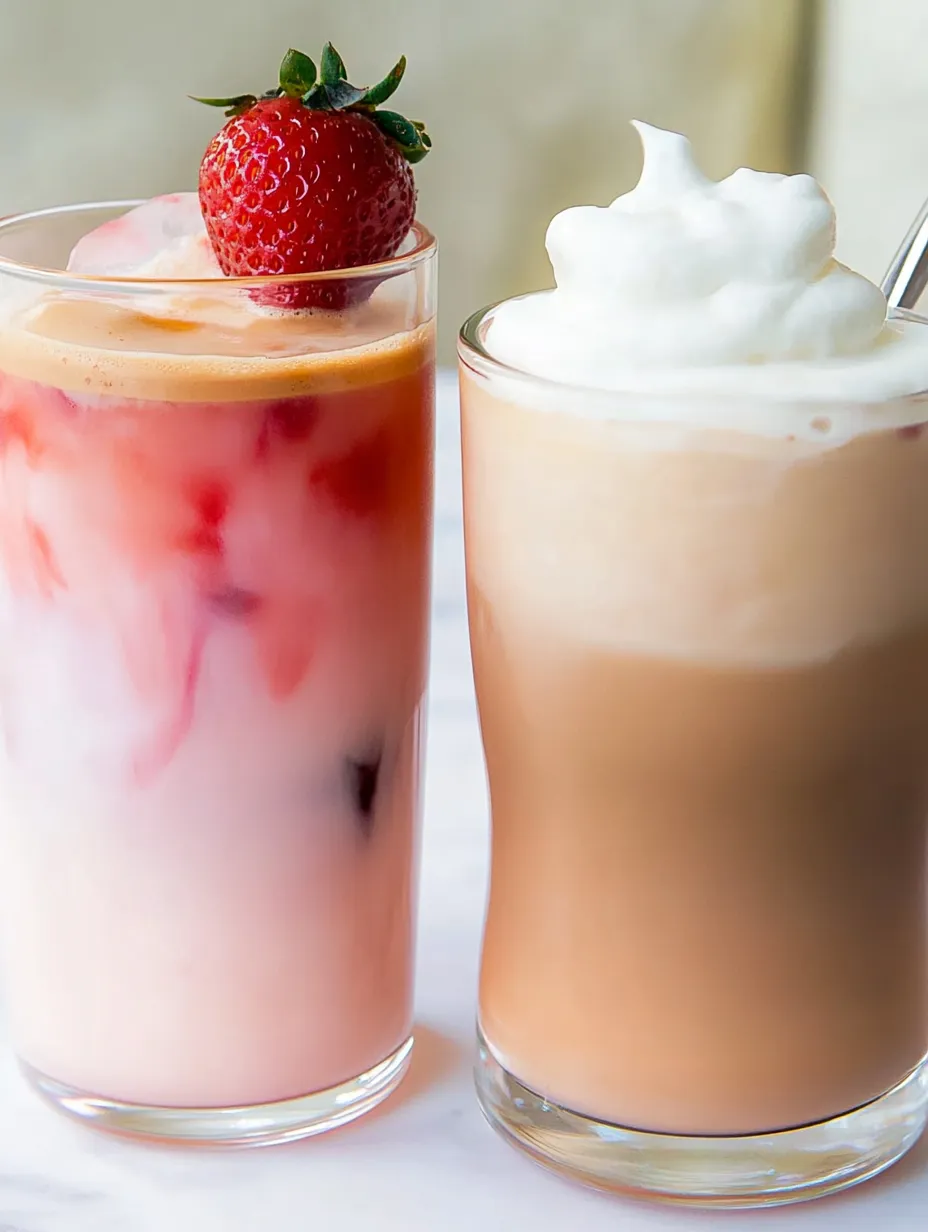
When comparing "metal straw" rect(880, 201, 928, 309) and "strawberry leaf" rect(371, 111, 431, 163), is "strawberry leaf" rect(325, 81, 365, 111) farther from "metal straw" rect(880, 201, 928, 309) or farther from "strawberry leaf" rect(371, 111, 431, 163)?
"metal straw" rect(880, 201, 928, 309)

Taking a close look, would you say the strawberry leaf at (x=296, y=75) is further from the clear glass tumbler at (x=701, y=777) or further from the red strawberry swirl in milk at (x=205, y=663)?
the clear glass tumbler at (x=701, y=777)

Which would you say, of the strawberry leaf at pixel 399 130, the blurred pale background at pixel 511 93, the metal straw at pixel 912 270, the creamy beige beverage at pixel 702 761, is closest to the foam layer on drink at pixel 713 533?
the creamy beige beverage at pixel 702 761

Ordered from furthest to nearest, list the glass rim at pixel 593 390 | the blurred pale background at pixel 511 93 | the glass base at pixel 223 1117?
1. the blurred pale background at pixel 511 93
2. the glass base at pixel 223 1117
3. the glass rim at pixel 593 390

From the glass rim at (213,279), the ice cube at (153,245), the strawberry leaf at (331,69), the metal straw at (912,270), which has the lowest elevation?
the metal straw at (912,270)

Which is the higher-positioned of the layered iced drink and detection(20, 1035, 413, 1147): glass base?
the layered iced drink

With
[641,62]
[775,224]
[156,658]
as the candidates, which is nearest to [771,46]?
[641,62]

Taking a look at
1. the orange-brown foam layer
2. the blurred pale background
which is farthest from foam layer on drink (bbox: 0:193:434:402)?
the blurred pale background
